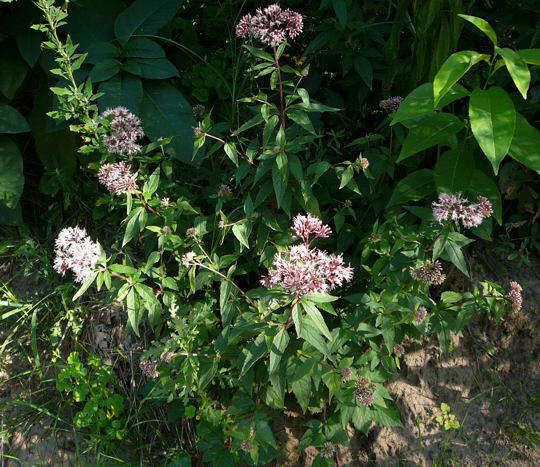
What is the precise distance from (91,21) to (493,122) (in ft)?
6.76

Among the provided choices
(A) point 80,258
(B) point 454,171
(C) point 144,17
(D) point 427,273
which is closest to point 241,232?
(A) point 80,258

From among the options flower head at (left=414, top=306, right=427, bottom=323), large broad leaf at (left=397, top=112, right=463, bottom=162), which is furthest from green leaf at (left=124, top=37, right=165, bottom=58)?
flower head at (left=414, top=306, right=427, bottom=323)

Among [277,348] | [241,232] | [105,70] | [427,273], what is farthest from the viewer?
[105,70]

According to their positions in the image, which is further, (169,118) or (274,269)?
(169,118)

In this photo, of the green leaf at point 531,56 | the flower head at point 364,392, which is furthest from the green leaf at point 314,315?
the green leaf at point 531,56

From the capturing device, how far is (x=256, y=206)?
1.92 metres

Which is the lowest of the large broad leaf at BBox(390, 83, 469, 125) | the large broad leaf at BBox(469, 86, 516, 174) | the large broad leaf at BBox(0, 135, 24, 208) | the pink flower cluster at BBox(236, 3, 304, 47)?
the large broad leaf at BBox(0, 135, 24, 208)

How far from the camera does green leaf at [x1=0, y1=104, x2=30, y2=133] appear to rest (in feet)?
7.93

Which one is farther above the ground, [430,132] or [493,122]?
[493,122]

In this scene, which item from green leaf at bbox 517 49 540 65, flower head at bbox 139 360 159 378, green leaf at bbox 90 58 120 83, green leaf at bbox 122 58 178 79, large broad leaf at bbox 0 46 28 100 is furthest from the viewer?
large broad leaf at bbox 0 46 28 100

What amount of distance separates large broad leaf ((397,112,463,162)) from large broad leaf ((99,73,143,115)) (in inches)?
50.6

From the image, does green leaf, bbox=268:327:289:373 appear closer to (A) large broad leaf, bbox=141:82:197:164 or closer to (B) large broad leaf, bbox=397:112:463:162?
(B) large broad leaf, bbox=397:112:463:162

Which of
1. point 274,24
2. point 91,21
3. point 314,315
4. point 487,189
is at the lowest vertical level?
point 314,315

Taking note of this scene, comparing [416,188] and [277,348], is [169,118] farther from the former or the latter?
[277,348]
